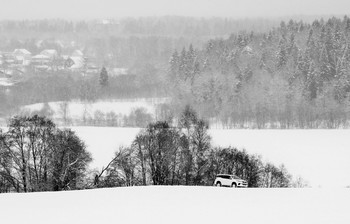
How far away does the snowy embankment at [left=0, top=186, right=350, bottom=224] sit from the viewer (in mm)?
26078

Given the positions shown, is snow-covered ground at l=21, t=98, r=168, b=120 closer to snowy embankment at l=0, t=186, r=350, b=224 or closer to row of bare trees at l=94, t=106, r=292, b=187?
row of bare trees at l=94, t=106, r=292, b=187

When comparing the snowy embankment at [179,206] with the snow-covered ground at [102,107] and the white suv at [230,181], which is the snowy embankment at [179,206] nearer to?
the white suv at [230,181]

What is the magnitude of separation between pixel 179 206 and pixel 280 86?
496 ft

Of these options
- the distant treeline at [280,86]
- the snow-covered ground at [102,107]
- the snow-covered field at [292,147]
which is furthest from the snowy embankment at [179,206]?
the snow-covered ground at [102,107]

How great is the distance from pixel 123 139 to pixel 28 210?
7787 centimetres

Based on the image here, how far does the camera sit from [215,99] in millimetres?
177375

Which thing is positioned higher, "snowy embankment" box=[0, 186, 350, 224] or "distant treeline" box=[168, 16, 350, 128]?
"distant treeline" box=[168, 16, 350, 128]

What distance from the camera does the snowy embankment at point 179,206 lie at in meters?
26.1

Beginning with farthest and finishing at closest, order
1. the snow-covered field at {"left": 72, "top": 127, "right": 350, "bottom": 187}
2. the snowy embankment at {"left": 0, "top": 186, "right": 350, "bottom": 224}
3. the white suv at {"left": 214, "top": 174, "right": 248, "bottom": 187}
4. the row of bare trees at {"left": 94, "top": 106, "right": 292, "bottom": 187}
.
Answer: the snow-covered field at {"left": 72, "top": 127, "right": 350, "bottom": 187} → the row of bare trees at {"left": 94, "top": 106, "right": 292, "bottom": 187} → the white suv at {"left": 214, "top": 174, "right": 248, "bottom": 187} → the snowy embankment at {"left": 0, "top": 186, "right": 350, "bottom": 224}

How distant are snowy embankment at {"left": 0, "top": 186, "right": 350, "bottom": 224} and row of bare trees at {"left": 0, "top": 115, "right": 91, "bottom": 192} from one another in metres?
21.1

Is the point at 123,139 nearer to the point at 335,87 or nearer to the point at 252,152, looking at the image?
the point at 252,152

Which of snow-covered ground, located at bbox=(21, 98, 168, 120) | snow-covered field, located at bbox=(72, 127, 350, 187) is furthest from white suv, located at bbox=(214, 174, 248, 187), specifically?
snow-covered ground, located at bbox=(21, 98, 168, 120)

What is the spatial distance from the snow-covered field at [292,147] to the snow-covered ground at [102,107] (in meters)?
44.8

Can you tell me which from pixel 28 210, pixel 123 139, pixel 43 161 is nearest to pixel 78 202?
pixel 28 210
